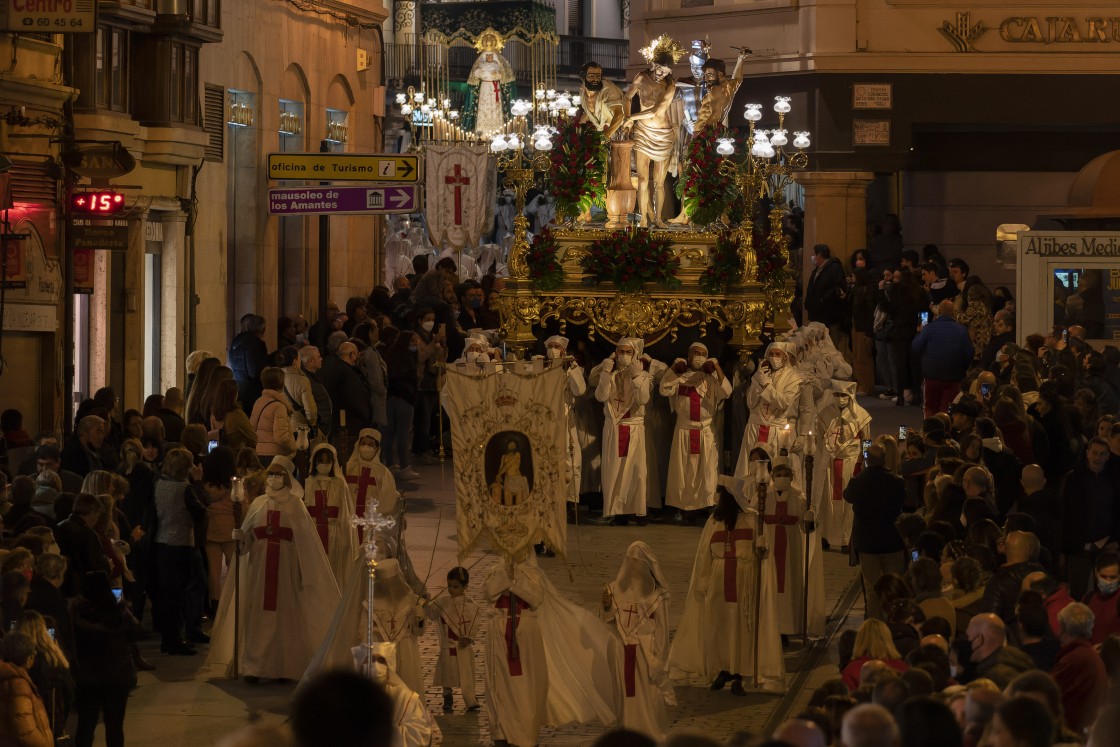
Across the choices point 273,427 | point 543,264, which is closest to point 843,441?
point 543,264

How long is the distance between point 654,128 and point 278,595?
28.3 ft

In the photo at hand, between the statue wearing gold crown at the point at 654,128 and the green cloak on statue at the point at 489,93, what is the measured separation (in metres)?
8.27

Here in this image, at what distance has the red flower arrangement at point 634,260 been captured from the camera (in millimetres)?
21031

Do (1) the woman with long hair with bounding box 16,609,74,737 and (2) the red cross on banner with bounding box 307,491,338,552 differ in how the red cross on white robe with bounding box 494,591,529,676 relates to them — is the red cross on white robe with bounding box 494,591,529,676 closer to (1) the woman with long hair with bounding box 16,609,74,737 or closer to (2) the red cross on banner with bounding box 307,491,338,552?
(2) the red cross on banner with bounding box 307,491,338,552

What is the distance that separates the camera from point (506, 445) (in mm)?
14086

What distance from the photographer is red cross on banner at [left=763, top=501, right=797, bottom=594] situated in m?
15.5

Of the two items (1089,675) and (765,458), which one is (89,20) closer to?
(765,458)

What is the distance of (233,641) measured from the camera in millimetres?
14625

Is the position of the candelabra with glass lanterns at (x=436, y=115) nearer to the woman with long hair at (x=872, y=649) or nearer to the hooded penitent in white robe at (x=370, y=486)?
the hooded penitent in white robe at (x=370, y=486)

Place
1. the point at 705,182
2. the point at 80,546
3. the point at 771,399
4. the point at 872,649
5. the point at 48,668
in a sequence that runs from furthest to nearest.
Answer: the point at 705,182
the point at 771,399
the point at 80,546
the point at 48,668
the point at 872,649

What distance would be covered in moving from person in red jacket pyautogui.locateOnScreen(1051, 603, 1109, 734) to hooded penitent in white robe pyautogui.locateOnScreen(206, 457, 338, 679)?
6.01 metres

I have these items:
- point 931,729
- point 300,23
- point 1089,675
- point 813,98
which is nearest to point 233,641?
point 1089,675

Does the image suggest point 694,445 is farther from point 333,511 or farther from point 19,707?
point 19,707

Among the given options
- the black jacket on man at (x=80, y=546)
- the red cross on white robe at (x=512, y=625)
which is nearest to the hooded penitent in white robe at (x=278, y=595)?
the black jacket on man at (x=80, y=546)
